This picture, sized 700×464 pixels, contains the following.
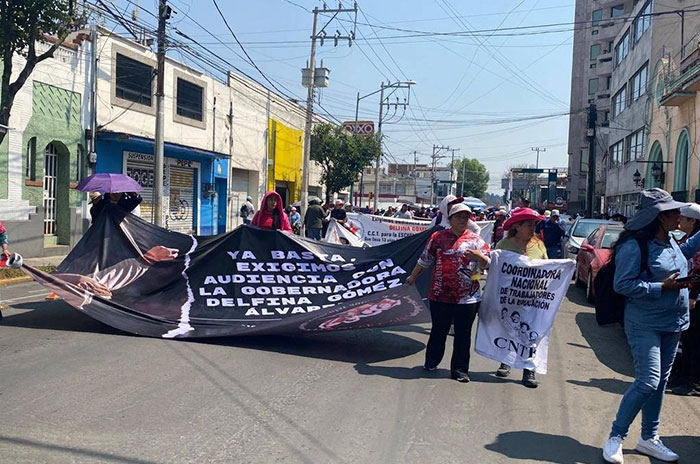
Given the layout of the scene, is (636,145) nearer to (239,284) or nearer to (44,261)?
(44,261)

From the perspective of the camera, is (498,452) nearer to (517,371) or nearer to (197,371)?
(517,371)

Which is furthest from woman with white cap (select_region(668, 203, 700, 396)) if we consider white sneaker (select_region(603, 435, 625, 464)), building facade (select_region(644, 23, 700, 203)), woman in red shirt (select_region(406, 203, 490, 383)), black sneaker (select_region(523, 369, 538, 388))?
building facade (select_region(644, 23, 700, 203))

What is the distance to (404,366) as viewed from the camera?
6715mm

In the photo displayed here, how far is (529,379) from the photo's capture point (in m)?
6.16

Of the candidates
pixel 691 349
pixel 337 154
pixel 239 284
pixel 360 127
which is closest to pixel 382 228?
pixel 239 284

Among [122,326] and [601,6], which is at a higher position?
[601,6]

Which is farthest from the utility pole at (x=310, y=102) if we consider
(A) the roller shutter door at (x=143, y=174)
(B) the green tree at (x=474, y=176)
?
(B) the green tree at (x=474, y=176)

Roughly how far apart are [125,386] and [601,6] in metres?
68.2

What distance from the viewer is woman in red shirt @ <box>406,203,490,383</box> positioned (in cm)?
616

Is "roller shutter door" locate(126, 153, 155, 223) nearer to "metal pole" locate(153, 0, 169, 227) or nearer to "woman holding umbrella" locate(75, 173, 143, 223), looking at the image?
"metal pole" locate(153, 0, 169, 227)

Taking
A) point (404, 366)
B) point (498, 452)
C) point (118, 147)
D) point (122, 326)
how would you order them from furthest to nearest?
1. point (118, 147)
2. point (122, 326)
3. point (404, 366)
4. point (498, 452)

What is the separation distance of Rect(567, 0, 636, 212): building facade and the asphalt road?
5794 centimetres

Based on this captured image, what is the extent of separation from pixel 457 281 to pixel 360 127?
35972mm

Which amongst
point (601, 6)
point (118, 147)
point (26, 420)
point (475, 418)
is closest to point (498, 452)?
point (475, 418)
